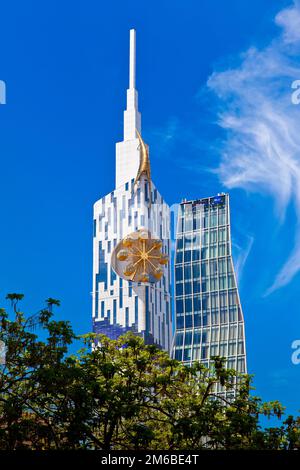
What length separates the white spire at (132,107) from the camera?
121m

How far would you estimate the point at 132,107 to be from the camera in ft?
403

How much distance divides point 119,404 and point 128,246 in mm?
75930

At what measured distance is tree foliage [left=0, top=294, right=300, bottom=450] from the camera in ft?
114

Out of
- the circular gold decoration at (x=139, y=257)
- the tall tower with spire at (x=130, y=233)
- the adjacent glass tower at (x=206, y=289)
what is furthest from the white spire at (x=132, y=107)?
the adjacent glass tower at (x=206, y=289)

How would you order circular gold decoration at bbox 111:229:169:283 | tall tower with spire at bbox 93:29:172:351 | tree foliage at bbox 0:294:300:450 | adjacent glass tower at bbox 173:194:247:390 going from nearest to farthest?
tree foliage at bbox 0:294:300:450 < circular gold decoration at bbox 111:229:169:283 < tall tower with spire at bbox 93:29:172:351 < adjacent glass tower at bbox 173:194:247:390

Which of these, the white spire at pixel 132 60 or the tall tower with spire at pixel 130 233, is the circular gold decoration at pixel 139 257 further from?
the white spire at pixel 132 60

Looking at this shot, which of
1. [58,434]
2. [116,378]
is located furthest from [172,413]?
[58,434]

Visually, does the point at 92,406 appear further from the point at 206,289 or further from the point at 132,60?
the point at 206,289

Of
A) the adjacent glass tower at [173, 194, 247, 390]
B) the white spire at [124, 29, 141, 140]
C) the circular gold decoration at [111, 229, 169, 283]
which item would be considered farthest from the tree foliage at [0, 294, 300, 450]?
the adjacent glass tower at [173, 194, 247, 390]

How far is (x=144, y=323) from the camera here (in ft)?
393

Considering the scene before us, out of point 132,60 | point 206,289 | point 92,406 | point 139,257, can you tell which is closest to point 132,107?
point 132,60

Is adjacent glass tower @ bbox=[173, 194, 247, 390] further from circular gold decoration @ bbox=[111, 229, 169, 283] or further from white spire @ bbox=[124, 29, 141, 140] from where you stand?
white spire @ bbox=[124, 29, 141, 140]

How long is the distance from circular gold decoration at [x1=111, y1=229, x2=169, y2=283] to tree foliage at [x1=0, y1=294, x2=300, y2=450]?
2801 inches
